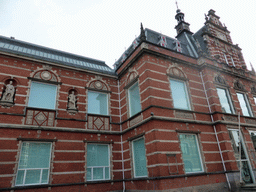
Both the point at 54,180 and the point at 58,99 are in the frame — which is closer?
the point at 54,180

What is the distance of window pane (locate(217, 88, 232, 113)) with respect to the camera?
43.8 feet

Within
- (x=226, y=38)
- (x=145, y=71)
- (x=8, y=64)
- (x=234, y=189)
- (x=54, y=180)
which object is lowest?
(x=234, y=189)

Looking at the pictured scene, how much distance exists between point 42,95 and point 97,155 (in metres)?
5.07

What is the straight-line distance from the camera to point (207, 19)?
17219 mm

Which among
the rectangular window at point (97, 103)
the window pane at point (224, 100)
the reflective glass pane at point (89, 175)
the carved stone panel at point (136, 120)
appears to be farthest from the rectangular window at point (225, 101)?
the reflective glass pane at point (89, 175)

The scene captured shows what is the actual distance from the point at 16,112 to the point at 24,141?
1.70 metres

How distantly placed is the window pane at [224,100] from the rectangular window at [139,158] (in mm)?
6461

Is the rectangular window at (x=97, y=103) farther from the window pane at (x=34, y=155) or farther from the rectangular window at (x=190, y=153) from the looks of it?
the rectangular window at (x=190, y=153)

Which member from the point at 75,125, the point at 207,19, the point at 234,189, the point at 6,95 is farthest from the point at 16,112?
the point at 207,19

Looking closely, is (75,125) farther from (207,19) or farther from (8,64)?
(207,19)

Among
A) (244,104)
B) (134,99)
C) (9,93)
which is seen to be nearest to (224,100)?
(244,104)

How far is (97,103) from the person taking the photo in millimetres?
13539

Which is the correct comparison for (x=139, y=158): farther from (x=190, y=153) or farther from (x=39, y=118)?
(x=39, y=118)

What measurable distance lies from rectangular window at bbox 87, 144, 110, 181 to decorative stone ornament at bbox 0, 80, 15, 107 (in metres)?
5.10
